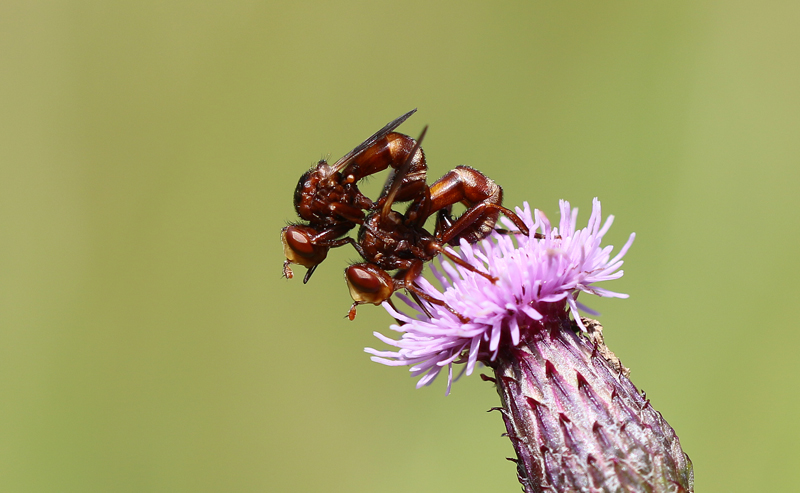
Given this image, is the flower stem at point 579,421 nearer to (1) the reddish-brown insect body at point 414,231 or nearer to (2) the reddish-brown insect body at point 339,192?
(1) the reddish-brown insect body at point 414,231

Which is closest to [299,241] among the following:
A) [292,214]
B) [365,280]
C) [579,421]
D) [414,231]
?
[365,280]

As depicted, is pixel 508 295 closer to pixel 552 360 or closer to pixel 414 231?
pixel 552 360

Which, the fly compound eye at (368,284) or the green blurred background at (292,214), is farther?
the green blurred background at (292,214)

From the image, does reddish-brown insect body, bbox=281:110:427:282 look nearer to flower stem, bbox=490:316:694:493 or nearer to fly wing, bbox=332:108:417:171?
fly wing, bbox=332:108:417:171

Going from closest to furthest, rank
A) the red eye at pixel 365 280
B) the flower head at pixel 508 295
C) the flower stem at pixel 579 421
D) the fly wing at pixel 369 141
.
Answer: the flower stem at pixel 579 421
the flower head at pixel 508 295
the red eye at pixel 365 280
the fly wing at pixel 369 141

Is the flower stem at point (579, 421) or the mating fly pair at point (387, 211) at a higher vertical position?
the mating fly pair at point (387, 211)

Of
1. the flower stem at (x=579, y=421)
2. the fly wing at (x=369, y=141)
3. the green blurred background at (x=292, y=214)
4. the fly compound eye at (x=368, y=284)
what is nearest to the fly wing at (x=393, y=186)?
the fly wing at (x=369, y=141)

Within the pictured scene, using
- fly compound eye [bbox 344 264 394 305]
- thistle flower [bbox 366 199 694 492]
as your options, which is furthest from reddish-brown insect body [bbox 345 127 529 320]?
thistle flower [bbox 366 199 694 492]

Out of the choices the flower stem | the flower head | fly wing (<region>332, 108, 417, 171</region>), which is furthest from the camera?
fly wing (<region>332, 108, 417, 171</region>)
